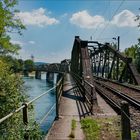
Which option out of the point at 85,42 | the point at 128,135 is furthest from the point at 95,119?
the point at 85,42

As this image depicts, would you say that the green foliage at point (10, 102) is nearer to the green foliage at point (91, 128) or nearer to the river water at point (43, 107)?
the river water at point (43, 107)

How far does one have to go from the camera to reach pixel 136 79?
29859 mm

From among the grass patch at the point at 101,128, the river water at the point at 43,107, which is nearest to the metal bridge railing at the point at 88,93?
the grass patch at the point at 101,128

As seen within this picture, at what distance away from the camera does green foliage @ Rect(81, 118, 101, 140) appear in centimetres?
941

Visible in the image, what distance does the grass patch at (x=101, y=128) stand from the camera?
9430 mm

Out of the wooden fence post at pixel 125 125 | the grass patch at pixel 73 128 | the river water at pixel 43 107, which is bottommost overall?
the river water at pixel 43 107

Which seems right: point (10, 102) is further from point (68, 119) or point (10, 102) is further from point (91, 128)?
point (68, 119)

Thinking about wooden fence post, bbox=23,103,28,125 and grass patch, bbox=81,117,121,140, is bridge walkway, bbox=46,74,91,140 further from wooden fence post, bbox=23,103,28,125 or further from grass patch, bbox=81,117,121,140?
wooden fence post, bbox=23,103,28,125

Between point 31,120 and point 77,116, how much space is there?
4526mm

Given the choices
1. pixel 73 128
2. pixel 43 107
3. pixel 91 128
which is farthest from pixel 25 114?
pixel 43 107

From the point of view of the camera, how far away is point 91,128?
10.3 m

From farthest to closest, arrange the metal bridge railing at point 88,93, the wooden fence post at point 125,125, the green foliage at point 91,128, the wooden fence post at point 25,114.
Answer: the metal bridge railing at point 88,93 → the green foliage at point 91,128 → the wooden fence post at point 25,114 → the wooden fence post at point 125,125

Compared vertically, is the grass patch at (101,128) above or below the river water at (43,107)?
above

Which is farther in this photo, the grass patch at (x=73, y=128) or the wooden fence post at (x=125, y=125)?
the grass patch at (x=73, y=128)
